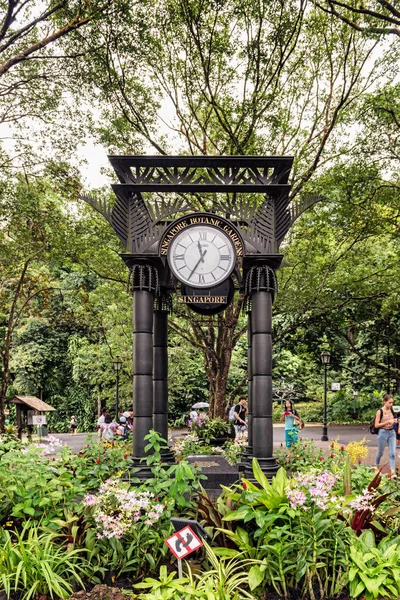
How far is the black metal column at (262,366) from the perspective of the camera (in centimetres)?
702

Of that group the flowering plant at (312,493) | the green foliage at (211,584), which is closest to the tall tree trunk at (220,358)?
the flowering plant at (312,493)

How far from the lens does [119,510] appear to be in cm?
482

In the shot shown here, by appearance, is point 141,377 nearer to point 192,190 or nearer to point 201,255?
point 201,255

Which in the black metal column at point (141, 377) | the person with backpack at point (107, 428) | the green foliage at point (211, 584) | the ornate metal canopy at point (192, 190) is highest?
the ornate metal canopy at point (192, 190)

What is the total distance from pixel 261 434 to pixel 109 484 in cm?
272

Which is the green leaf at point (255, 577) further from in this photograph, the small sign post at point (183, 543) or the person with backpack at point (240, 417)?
the person with backpack at point (240, 417)

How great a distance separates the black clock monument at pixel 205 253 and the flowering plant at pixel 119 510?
70.2 inches

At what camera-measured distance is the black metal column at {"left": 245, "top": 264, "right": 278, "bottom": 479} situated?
23.0 feet

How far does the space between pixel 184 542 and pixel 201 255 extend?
401cm

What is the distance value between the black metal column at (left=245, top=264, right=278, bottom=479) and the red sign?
290 centimetres

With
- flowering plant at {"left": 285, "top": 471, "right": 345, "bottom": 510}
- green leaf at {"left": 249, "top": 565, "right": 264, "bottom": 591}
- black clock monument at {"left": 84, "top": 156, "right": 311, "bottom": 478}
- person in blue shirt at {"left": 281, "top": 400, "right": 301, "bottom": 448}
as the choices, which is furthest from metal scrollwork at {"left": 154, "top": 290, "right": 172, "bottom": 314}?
person in blue shirt at {"left": 281, "top": 400, "right": 301, "bottom": 448}

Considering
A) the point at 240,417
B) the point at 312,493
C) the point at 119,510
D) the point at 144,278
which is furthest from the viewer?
the point at 240,417

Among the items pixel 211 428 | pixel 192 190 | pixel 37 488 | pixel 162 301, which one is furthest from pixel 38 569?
pixel 211 428

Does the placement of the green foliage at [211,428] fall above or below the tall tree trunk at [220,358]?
below
